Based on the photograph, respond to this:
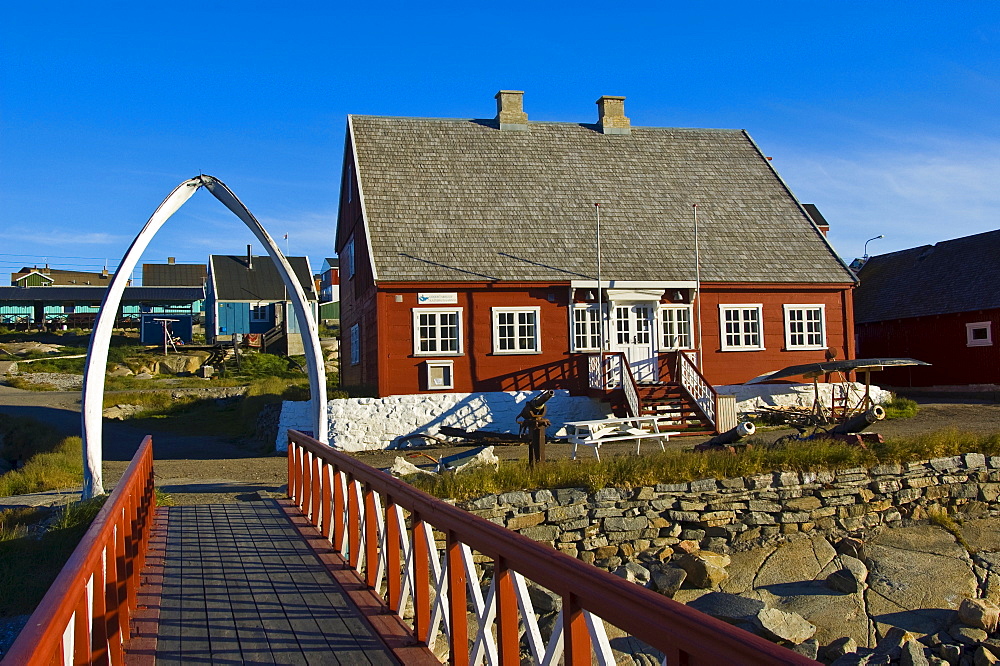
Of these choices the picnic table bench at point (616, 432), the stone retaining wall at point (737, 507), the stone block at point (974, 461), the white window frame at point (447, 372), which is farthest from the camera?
the white window frame at point (447, 372)

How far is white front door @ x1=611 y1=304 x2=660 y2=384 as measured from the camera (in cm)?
2166

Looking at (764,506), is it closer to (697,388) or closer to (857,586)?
(857,586)

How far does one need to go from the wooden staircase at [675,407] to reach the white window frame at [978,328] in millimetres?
11723

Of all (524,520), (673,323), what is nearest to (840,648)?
(524,520)

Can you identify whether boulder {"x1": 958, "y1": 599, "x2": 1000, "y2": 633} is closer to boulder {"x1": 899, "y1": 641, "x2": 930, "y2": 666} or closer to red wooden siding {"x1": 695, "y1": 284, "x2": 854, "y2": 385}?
boulder {"x1": 899, "y1": 641, "x2": 930, "y2": 666}

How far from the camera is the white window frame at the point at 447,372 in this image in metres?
20.5

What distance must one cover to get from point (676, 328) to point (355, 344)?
31.7ft

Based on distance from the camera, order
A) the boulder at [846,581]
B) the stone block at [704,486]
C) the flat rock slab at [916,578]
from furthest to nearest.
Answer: the stone block at [704,486]
the boulder at [846,581]
the flat rock slab at [916,578]

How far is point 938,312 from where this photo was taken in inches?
1093

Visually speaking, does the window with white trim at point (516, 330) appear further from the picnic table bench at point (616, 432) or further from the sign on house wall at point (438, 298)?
the picnic table bench at point (616, 432)

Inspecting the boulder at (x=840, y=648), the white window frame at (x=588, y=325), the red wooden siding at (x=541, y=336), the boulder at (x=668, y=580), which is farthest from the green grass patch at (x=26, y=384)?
the boulder at (x=840, y=648)

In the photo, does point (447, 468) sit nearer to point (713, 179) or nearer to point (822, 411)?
point (822, 411)

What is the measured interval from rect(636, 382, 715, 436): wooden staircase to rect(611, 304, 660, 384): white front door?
82cm

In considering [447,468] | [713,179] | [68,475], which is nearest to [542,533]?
[447,468]
